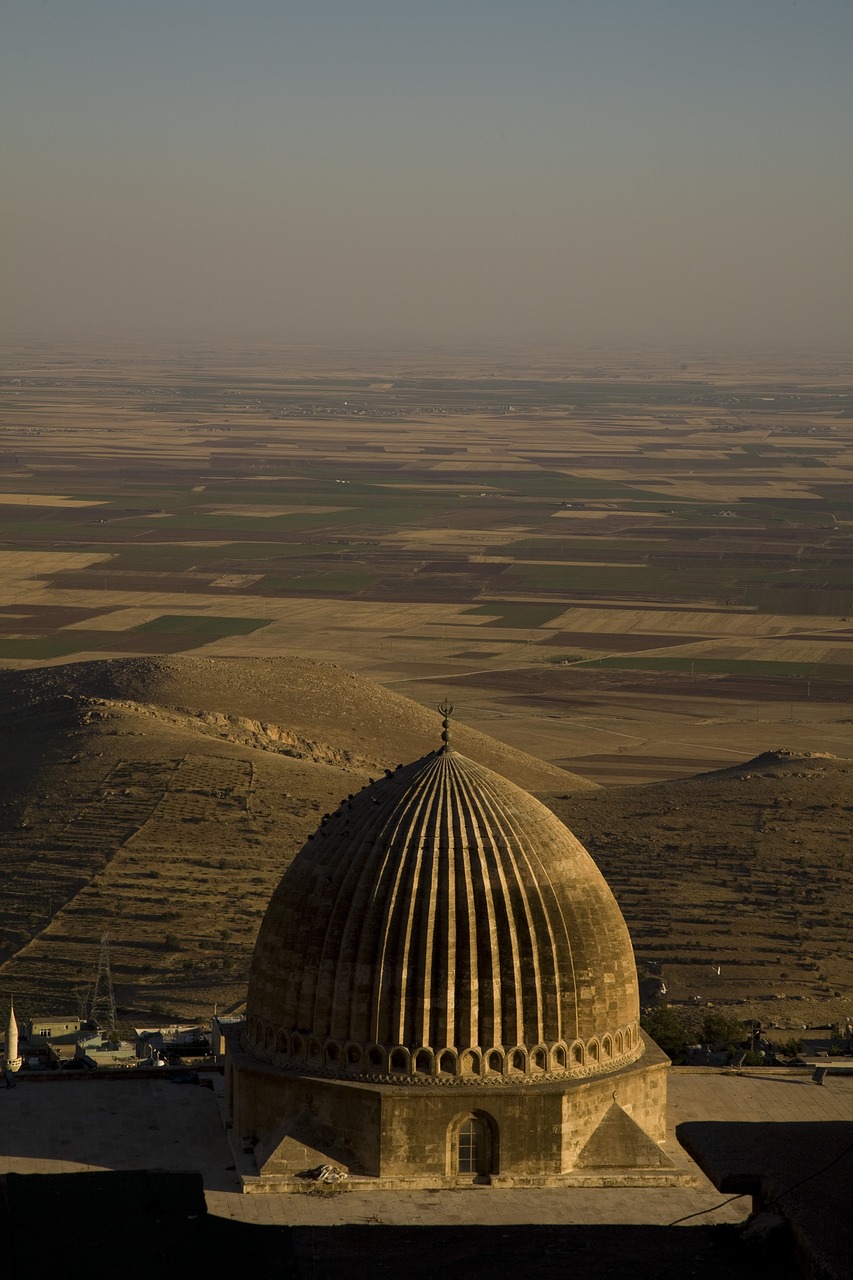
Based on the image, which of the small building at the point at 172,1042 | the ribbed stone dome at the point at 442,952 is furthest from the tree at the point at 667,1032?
the small building at the point at 172,1042

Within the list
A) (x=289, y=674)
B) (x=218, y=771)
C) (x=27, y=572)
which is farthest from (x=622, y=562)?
(x=218, y=771)

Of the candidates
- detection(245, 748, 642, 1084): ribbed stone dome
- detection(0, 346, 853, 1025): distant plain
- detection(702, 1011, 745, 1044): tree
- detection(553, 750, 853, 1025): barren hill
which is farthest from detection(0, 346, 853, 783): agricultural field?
detection(245, 748, 642, 1084): ribbed stone dome

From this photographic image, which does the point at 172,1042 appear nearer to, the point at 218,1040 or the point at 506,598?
the point at 218,1040

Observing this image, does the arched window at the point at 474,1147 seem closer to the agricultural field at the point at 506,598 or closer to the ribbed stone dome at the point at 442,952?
the ribbed stone dome at the point at 442,952

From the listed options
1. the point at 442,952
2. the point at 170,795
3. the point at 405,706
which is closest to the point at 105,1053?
the point at 442,952

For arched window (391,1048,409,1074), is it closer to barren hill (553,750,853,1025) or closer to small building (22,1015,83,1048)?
small building (22,1015,83,1048)

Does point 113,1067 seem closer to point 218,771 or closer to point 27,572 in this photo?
point 218,771
